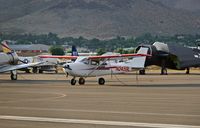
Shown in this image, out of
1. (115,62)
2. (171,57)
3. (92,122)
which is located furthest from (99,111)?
(171,57)

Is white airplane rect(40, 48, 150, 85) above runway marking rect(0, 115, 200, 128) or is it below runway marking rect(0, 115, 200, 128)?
above

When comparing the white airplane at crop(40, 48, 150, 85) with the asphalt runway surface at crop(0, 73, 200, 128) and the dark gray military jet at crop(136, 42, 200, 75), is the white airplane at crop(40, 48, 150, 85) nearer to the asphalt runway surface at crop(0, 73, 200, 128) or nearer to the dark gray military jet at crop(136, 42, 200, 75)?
the asphalt runway surface at crop(0, 73, 200, 128)

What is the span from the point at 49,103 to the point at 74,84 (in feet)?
61.9

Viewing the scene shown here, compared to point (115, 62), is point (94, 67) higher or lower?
lower

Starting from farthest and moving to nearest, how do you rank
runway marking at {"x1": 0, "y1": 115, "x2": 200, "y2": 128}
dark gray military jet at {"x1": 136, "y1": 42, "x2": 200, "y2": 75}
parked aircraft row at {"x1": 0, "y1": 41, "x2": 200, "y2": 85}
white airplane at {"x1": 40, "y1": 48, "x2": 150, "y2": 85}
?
dark gray military jet at {"x1": 136, "y1": 42, "x2": 200, "y2": 75}
parked aircraft row at {"x1": 0, "y1": 41, "x2": 200, "y2": 85}
white airplane at {"x1": 40, "y1": 48, "x2": 150, "y2": 85}
runway marking at {"x1": 0, "y1": 115, "x2": 200, "y2": 128}

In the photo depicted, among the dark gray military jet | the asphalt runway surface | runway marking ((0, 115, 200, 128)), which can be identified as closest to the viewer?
runway marking ((0, 115, 200, 128))

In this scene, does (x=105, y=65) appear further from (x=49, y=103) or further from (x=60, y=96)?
(x=49, y=103)

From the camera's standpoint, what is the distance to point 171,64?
88.6m

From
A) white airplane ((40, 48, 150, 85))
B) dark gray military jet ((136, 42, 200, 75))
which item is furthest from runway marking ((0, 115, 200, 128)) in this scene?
dark gray military jet ((136, 42, 200, 75))

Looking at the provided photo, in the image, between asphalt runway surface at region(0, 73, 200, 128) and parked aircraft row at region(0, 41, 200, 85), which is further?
parked aircraft row at region(0, 41, 200, 85)

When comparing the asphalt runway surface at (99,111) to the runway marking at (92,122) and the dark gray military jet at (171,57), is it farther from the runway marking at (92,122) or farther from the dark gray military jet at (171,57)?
the dark gray military jet at (171,57)

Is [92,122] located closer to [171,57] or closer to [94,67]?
[94,67]

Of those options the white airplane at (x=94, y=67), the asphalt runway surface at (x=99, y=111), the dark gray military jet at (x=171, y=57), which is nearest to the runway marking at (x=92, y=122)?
the asphalt runway surface at (x=99, y=111)

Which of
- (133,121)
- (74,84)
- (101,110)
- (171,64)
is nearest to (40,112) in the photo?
(101,110)
